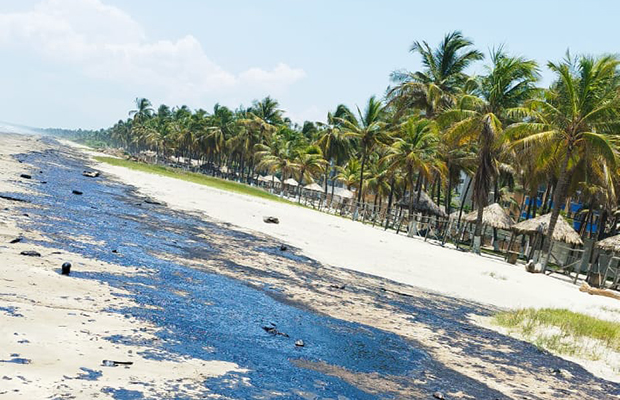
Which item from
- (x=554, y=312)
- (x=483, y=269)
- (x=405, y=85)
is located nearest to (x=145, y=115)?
(x=405, y=85)

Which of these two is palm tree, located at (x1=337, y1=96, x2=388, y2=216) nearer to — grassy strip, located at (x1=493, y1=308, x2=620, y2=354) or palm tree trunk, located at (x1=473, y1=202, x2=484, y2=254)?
palm tree trunk, located at (x1=473, y1=202, x2=484, y2=254)

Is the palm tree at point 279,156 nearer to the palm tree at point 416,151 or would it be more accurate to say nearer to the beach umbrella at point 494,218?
the palm tree at point 416,151

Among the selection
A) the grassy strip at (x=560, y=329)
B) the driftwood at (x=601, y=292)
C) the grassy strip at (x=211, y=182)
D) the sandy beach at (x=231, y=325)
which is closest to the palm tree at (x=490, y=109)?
the driftwood at (x=601, y=292)

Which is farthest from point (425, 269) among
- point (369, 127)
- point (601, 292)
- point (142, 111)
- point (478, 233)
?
point (142, 111)

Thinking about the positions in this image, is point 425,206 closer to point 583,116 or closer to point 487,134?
point 487,134

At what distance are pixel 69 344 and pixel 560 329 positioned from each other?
31.7ft

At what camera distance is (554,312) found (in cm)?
1247

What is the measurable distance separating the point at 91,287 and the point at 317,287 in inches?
210

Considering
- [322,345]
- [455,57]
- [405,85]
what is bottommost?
[322,345]

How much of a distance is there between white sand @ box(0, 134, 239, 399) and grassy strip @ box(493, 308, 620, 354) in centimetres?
715

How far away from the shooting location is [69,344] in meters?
5.07

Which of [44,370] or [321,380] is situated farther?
[321,380]

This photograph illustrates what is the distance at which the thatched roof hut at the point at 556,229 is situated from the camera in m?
26.8

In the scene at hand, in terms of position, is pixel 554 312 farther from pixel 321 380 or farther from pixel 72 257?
pixel 72 257
